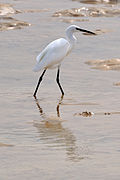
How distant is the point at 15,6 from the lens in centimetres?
2153

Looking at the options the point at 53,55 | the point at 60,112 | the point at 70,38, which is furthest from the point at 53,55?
the point at 60,112

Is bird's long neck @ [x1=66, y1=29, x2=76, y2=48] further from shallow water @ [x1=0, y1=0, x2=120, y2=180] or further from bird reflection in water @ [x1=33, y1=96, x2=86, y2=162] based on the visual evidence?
bird reflection in water @ [x1=33, y1=96, x2=86, y2=162]

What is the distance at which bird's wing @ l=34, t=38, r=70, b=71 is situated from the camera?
425 inches

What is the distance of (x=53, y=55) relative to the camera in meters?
10.9

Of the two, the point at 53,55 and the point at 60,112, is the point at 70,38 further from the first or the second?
the point at 60,112

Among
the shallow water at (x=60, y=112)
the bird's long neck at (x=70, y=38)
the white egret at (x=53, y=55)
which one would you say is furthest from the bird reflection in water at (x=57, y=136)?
the bird's long neck at (x=70, y=38)

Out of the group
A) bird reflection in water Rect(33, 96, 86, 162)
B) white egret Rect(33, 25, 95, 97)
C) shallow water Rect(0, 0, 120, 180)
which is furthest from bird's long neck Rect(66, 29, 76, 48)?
bird reflection in water Rect(33, 96, 86, 162)

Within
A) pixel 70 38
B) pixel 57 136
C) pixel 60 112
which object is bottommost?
pixel 60 112

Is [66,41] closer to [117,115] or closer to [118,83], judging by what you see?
[118,83]

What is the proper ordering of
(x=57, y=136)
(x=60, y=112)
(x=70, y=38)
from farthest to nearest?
(x=70, y=38) → (x=60, y=112) → (x=57, y=136)

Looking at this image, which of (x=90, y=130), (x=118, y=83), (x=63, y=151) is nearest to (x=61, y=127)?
(x=90, y=130)

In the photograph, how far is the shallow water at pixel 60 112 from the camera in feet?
22.0

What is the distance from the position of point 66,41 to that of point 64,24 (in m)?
7.08

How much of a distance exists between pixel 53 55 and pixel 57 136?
10.3 feet
